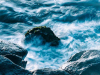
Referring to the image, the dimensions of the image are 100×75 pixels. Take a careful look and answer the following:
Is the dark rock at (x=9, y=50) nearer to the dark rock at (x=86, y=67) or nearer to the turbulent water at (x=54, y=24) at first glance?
the turbulent water at (x=54, y=24)

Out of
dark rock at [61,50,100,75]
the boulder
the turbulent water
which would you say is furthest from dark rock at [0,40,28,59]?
the boulder

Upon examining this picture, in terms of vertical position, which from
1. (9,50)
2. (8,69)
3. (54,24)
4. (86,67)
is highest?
(54,24)

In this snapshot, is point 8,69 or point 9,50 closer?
point 8,69

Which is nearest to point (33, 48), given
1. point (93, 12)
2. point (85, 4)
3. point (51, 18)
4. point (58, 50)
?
point (58, 50)

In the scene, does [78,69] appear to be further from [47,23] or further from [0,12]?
[0,12]

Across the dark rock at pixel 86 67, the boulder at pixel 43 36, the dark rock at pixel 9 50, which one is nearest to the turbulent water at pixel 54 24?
the boulder at pixel 43 36

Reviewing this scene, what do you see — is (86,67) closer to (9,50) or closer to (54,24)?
(9,50)

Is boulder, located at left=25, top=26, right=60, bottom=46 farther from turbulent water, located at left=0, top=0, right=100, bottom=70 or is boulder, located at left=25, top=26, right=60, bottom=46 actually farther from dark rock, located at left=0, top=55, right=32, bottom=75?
dark rock, located at left=0, top=55, right=32, bottom=75

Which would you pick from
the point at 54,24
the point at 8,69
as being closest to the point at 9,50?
the point at 8,69
